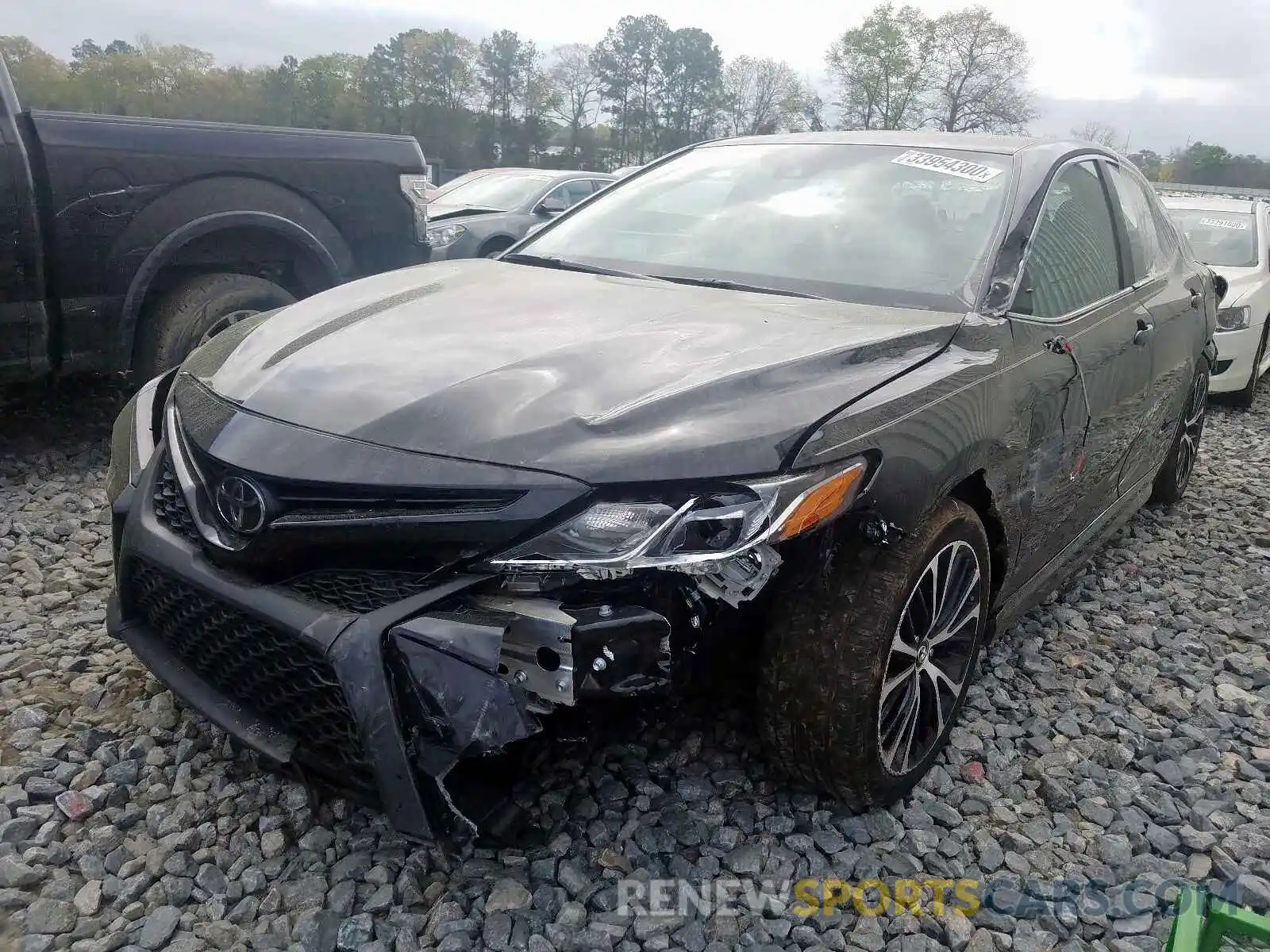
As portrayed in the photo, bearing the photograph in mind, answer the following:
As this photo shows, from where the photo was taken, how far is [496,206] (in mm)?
10180

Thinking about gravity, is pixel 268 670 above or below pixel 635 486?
below

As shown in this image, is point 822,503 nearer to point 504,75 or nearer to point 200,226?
point 200,226

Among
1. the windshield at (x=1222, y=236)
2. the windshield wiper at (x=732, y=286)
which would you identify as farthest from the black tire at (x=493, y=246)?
the windshield wiper at (x=732, y=286)

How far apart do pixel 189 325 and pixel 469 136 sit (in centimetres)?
4643

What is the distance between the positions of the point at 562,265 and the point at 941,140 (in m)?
1.35

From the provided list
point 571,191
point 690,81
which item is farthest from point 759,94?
point 571,191

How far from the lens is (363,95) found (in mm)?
36312

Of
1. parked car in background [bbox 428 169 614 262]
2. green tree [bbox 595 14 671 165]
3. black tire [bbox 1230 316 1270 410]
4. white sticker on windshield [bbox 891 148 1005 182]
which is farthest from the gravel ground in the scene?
green tree [bbox 595 14 671 165]

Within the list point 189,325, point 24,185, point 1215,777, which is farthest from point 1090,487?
point 24,185

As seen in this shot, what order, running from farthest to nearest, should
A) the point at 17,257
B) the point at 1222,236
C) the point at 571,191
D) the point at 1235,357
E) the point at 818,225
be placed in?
1. the point at 571,191
2. the point at 1222,236
3. the point at 1235,357
4. the point at 17,257
5. the point at 818,225

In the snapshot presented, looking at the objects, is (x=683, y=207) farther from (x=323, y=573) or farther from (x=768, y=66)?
(x=768, y=66)

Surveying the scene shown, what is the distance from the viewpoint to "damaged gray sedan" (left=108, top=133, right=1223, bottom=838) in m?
1.77

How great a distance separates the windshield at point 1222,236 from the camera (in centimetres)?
777

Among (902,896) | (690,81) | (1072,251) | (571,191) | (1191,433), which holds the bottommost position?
(902,896)
